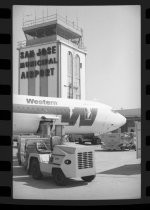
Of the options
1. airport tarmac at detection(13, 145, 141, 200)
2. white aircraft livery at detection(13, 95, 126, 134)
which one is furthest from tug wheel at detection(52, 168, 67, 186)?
white aircraft livery at detection(13, 95, 126, 134)

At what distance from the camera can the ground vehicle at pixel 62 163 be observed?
9.85 metres

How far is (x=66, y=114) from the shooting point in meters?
19.8

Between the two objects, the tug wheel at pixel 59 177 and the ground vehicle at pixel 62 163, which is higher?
the ground vehicle at pixel 62 163

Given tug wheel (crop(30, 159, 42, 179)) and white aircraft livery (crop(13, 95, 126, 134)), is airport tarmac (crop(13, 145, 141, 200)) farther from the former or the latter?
white aircraft livery (crop(13, 95, 126, 134))

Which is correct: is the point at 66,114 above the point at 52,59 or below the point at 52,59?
below

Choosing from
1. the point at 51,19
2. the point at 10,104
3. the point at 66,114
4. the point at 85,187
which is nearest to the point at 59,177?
the point at 85,187

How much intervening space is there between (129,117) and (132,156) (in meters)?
1.28

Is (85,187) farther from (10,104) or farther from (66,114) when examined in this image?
(66,114)

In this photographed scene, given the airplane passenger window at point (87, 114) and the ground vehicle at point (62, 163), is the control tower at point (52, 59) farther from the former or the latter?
the airplane passenger window at point (87, 114)

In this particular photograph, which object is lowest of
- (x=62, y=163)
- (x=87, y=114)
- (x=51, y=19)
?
(x=62, y=163)

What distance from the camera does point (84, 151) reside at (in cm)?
1007

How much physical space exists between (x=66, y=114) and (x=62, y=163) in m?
10.0

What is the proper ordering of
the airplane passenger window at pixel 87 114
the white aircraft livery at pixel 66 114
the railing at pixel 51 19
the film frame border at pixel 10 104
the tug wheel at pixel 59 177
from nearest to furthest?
the film frame border at pixel 10 104, the tug wheel at pixel 59 177, the railing at pixel 51 19, the white aircraft livery at pixel 66 114, the airplane passenger window at pixel 87 114

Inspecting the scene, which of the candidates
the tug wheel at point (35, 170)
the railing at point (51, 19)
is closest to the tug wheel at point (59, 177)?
the tug wheel at point (35, 170)
